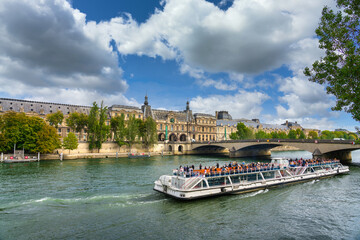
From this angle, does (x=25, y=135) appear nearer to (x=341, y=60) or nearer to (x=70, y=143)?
(x=70, y=143)

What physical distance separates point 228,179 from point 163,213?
11.5 metres

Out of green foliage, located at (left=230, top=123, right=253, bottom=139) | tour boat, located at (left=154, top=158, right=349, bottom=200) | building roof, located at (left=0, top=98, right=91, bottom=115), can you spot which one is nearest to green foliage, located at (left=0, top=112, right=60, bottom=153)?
building roof, located at (left=0, top=98, right=91, bottom=115)

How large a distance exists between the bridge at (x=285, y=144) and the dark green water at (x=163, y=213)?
30753mm

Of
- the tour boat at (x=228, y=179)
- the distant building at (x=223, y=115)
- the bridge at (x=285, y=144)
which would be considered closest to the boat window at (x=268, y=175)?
the tour boat at (x=228, y=179)

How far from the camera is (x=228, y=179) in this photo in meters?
30.9

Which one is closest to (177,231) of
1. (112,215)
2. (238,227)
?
(238,227)

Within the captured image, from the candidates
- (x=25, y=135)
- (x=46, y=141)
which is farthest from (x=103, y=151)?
(x=25, y=135)

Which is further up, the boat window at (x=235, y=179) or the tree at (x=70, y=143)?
the tree at (x=70, y=143)

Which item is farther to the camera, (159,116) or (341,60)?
(159,116)

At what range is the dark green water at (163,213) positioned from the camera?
18062 mm

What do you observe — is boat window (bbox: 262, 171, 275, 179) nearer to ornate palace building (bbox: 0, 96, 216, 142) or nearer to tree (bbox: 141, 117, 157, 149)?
tree (bbox: 141, 117, 157, 149)

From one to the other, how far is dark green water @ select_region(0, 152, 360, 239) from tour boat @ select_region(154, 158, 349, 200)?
3.23 ft

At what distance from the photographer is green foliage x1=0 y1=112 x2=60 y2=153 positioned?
214 ft

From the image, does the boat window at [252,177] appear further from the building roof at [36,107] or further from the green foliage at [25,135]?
the building roof at [36,107]
